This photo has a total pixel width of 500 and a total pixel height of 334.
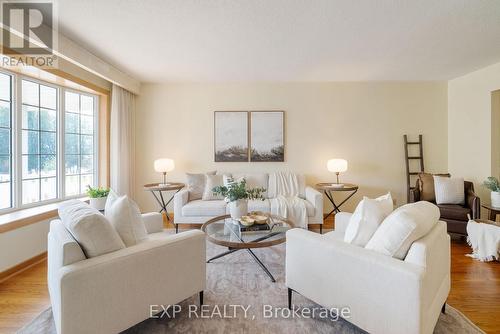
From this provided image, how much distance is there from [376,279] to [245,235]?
1.24 meters

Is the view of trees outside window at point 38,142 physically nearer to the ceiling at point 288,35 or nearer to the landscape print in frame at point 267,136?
the ceiling at point 288,35

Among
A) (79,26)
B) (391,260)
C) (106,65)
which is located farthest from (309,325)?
(106,65)

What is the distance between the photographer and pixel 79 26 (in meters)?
2.38

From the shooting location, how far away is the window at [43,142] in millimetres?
2662

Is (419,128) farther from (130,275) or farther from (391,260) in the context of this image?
(130,275)

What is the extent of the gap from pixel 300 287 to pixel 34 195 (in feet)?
11.2

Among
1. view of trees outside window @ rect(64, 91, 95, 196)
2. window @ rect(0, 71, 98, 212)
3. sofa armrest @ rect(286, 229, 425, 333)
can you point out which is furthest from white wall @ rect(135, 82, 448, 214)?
sofa armrest @ rect(286, 229, 425, 333)

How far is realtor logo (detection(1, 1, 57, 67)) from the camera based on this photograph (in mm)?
2037

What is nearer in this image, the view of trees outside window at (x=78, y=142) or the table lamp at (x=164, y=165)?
the view of trees outside window at (x=78, y=142)

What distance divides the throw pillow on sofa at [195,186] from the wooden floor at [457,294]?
189 centimetres

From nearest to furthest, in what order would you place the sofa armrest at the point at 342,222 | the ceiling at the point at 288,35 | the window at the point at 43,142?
the ceiling at the point at 288,35, the sofa armrest at the point at 342,222, the window at the point at 43,142

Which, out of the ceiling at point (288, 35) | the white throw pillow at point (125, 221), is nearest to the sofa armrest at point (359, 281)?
the white throw pillow at point (125, 221)

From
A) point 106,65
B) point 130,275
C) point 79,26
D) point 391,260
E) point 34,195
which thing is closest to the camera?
point 391,260

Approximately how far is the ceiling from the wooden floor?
8.17 feet
